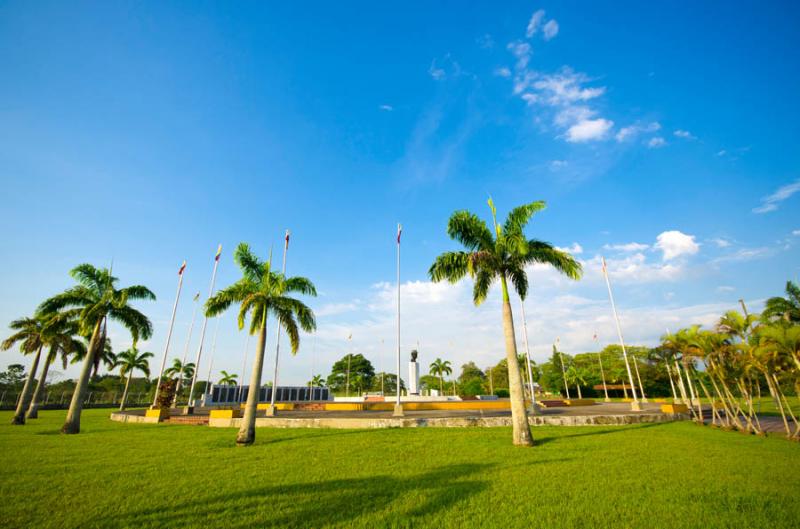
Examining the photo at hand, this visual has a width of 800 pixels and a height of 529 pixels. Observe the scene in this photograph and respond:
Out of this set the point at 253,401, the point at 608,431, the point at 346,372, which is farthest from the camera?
the point at 346,372

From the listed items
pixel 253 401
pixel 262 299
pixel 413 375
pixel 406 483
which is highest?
pixel 262 299

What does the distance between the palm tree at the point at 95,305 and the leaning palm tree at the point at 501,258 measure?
1862 centimetres

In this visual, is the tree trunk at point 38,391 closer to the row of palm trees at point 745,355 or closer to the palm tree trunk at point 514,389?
the palm tree trunk at point 514,389

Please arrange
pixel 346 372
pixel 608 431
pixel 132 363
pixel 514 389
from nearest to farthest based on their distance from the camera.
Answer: pixel 514 389 < pixel 608 431 < pixel 132 363 < pixel 346 372

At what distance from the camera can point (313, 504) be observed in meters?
7.06

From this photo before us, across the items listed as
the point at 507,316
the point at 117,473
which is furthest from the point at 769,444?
the point at 117,473

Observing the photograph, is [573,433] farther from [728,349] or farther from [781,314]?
[781,314]

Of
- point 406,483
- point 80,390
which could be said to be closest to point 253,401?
point 406,483

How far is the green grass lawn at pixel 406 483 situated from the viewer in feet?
20.7

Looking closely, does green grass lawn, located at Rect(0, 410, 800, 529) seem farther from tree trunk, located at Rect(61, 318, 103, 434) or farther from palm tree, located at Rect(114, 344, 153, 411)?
→ palm tree, located at Rect(114, 344, 153, 411)

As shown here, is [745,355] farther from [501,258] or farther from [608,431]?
[501,258]

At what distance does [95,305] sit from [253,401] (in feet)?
39.9

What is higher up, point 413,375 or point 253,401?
point 413,375

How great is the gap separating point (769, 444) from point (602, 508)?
14.4 metres
